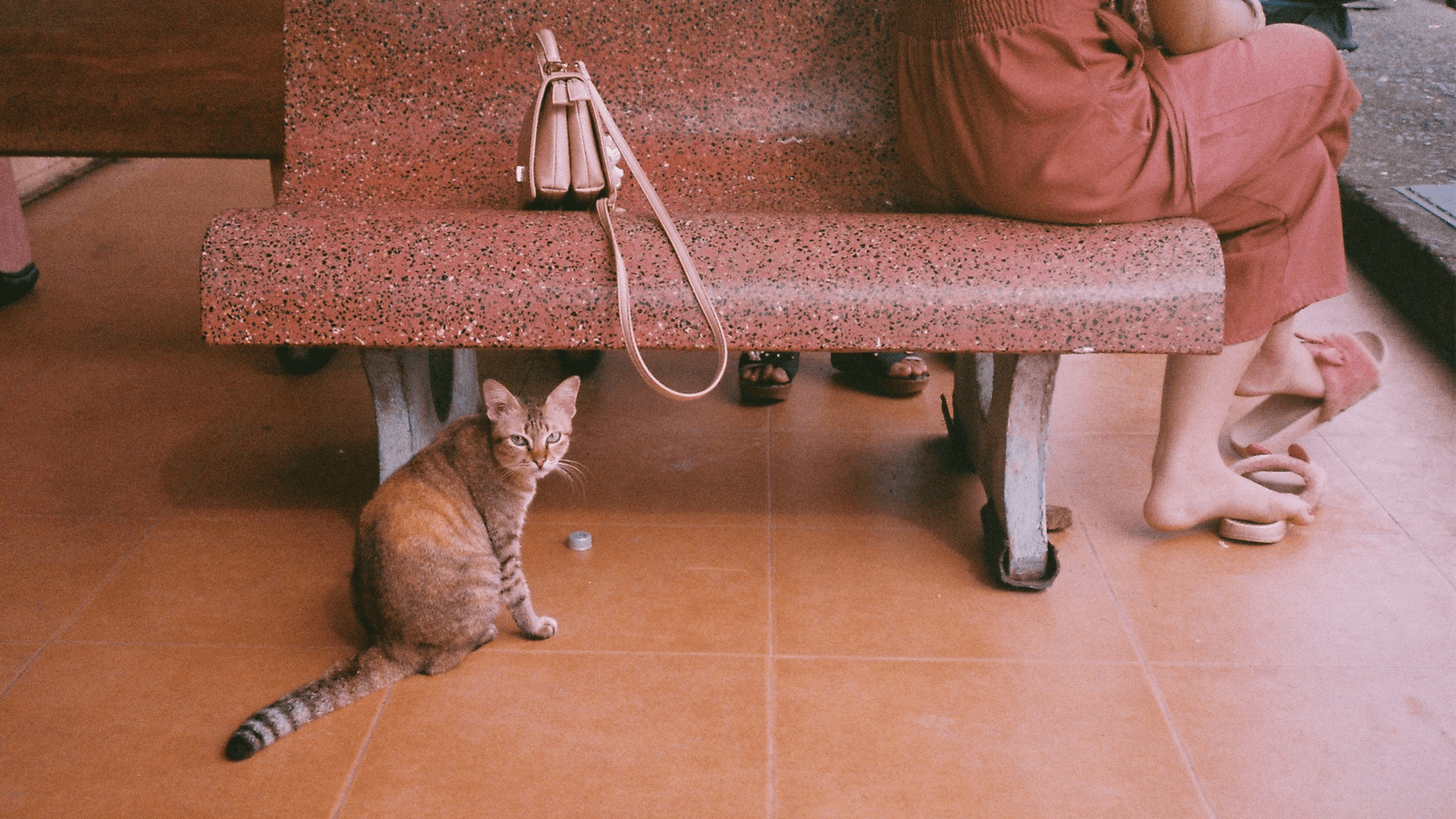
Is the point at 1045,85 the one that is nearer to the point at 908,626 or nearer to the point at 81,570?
the point at 908,626

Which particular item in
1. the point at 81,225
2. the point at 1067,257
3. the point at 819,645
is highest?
the point at 1067,257

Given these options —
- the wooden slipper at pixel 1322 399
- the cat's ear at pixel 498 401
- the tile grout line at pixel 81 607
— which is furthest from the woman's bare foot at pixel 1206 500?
the tile grout line at pixel 81 607

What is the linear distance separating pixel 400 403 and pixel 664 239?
0.71 m

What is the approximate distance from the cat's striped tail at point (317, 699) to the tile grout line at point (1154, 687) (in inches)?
49.5

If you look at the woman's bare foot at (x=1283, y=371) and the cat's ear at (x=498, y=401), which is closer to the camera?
the cat's ear at (x=498, y=401)

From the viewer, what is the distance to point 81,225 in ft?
13.5

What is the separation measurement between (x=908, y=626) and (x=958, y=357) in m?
0.75

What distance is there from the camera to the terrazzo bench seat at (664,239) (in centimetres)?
177

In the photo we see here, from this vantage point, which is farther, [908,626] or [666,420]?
[666,420]

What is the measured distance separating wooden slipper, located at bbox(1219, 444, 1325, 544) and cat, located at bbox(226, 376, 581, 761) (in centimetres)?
137

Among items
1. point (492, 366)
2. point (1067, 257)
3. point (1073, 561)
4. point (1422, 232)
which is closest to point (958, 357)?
point (1073, 561)

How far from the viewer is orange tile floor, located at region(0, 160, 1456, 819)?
64.4 inches

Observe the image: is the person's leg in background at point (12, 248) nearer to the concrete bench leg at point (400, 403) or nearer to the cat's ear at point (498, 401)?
the concrete bench leg at point (400, 403)

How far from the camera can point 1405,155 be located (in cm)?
392
